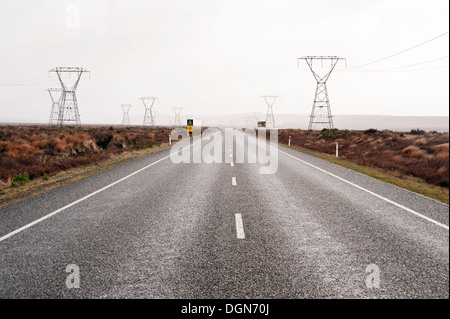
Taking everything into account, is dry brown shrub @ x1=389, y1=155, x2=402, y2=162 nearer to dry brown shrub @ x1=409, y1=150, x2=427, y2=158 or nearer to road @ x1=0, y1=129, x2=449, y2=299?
dry brown shrub @ x1=409, y1=150, x2=427, y2=158

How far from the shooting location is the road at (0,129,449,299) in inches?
149

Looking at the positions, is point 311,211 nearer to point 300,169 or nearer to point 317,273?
point 317,273

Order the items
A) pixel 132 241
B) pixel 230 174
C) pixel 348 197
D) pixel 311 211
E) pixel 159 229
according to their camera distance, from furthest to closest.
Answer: pixel 230 174 < pixel 348 197 < pixel 311 211 < pixel 159 229 < pixel 132 241

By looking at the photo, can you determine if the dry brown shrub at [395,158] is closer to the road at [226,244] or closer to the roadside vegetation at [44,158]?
the road at [226,244]

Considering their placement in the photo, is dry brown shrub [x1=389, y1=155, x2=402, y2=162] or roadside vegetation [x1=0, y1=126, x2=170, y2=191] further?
dry brown shrub [x1=389, y1=155, x2=402, y2=162]

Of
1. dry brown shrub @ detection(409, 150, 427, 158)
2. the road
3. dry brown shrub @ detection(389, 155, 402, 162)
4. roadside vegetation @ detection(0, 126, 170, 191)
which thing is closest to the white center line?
the road

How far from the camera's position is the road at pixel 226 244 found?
3787 millimetres

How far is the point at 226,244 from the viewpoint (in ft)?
17.0

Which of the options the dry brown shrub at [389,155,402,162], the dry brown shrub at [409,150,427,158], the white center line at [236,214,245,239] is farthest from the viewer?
the dry brown shrub at [389,155,402,162]

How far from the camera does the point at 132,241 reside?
5.31m

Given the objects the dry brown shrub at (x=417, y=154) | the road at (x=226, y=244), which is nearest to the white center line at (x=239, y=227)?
the road at (x=226, y=244)
